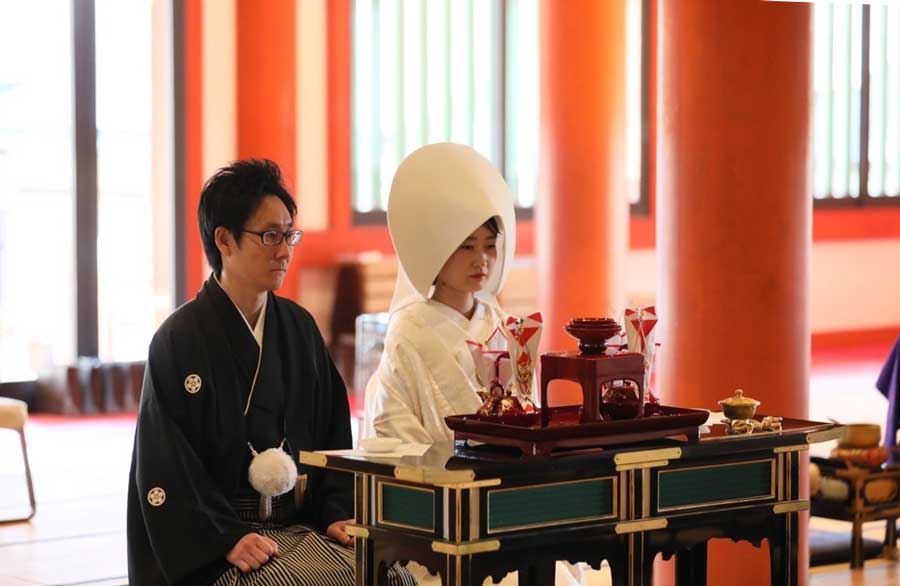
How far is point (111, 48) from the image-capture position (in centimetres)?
952

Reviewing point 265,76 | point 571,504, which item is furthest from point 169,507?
point 265,76

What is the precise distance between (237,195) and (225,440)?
1.90ft

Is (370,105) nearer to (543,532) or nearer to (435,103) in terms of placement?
(435,103)

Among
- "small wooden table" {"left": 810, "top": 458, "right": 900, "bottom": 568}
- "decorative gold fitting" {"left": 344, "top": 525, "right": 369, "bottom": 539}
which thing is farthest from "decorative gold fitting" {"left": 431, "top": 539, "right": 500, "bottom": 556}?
"small wooden table" {"left": 810, "top": 458, "right": 900, "bottom": 568}

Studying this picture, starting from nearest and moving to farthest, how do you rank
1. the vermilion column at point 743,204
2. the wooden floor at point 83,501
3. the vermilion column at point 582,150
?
the vermilion column at point 743,204 < the wooden floor at point 83,501 < the vermilion column at point 582,150

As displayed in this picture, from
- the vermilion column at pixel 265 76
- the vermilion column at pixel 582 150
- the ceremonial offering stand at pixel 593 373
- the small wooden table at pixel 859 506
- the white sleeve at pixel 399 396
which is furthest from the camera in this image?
the vermilion column at pixel 265 76

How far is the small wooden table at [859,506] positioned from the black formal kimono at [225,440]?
8.98 feet

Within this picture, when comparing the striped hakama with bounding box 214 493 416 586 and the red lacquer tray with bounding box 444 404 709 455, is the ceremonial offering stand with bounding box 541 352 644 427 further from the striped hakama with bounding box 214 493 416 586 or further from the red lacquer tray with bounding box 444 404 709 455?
the striped hakama with bounding box 214 493 416 586

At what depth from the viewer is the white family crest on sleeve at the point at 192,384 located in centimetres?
347

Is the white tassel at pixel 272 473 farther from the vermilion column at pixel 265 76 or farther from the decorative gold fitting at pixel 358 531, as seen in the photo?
the vermilion column at pixel 265 76

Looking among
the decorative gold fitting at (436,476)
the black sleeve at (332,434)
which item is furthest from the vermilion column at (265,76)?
the decorative gold fitting at (436,476)

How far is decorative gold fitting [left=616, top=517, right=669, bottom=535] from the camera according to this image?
3.09 meters

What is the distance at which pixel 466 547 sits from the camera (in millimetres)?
2812

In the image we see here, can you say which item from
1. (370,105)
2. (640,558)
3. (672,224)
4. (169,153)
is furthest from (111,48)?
(640,558)
